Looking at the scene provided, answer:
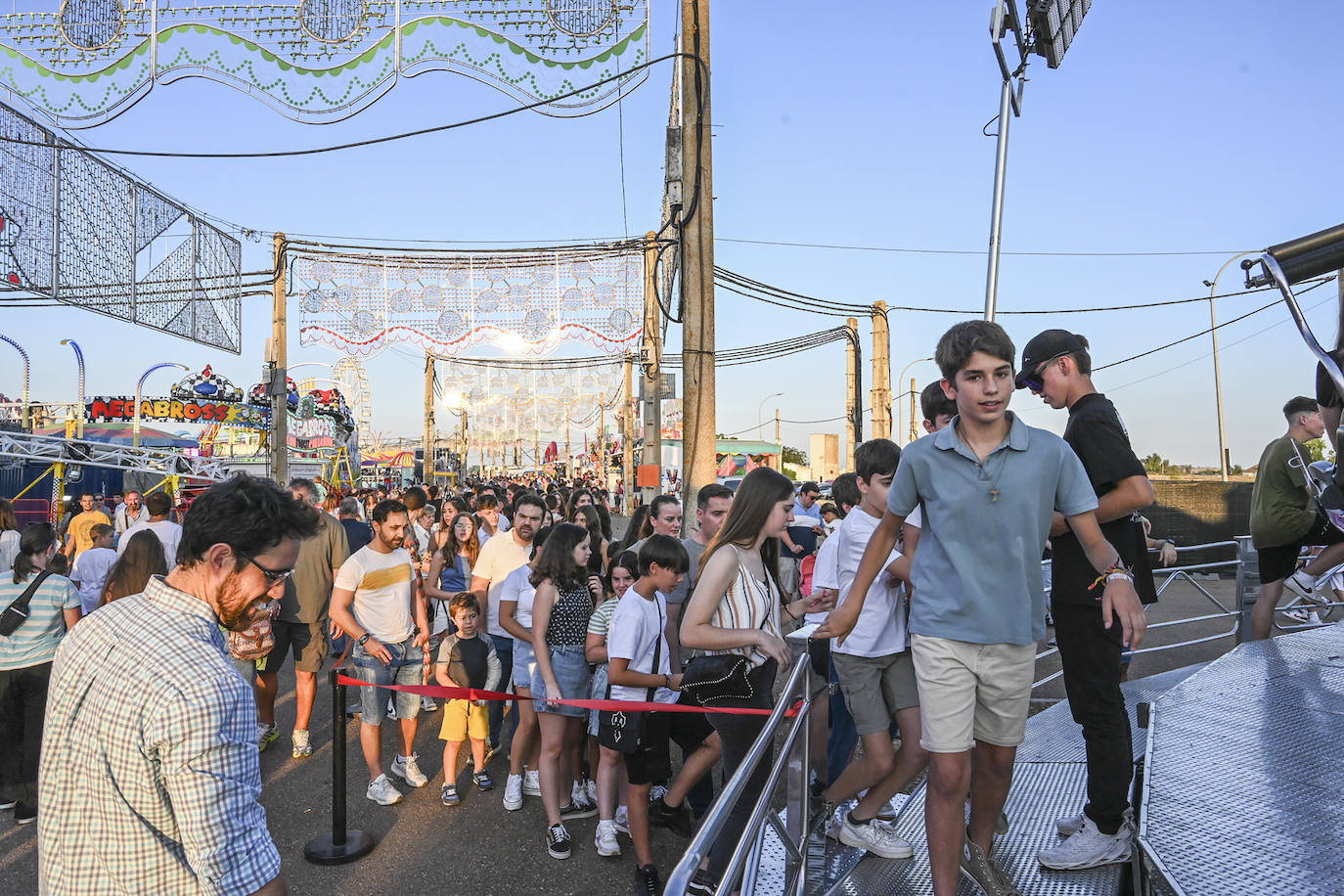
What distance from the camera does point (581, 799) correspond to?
555 cm

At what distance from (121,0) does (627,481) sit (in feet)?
70.8

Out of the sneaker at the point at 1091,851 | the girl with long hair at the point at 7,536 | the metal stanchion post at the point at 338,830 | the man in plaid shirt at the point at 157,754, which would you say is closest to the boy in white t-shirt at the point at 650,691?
the metal stanchion post at the point at 338,830

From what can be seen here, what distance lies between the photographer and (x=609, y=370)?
74.2ft

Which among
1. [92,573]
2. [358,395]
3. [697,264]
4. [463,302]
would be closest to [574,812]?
[92,573]

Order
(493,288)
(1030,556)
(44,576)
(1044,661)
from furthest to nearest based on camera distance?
1. (493,288)
2. (1044,661)
3. (44,576)
4. (1030,556)

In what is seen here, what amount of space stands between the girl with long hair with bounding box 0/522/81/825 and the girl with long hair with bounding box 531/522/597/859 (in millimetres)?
2930

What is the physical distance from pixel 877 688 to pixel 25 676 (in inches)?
199

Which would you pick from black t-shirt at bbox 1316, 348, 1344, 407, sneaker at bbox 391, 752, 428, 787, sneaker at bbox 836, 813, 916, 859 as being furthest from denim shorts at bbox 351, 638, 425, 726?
black t-shirt at bbox 1316, 348, 1344, 407

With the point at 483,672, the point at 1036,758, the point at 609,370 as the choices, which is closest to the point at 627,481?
the point at 609,370

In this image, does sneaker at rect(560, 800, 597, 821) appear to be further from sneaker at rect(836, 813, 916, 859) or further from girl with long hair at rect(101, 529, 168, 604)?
girl with long hair at rect(101, 529, 168, 604)

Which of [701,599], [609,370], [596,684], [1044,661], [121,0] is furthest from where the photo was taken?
[609,370]

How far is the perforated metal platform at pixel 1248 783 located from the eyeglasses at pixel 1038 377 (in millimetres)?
1503

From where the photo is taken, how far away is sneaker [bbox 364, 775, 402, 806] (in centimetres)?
557

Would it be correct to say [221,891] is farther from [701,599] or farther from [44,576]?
[44,576]
